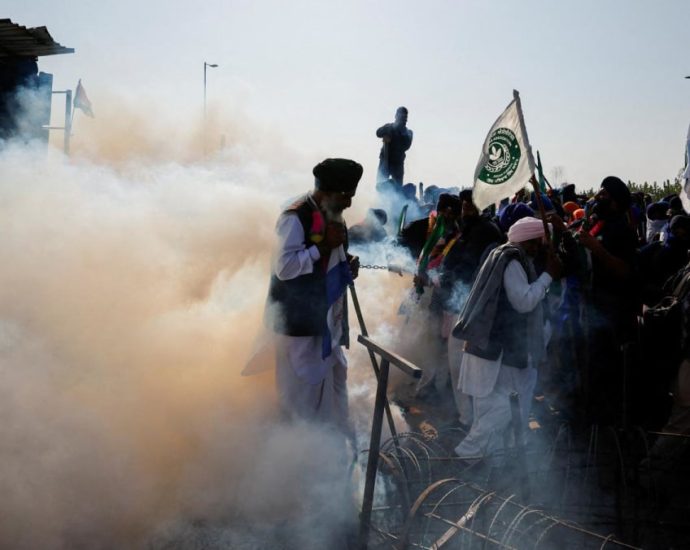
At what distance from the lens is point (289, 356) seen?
4895mm

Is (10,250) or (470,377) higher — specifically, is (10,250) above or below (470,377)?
above

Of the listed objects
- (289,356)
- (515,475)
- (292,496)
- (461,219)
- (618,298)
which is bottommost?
(292,496)

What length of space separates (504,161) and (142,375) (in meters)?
3.68

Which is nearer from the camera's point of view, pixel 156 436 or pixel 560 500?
pixel 560 500

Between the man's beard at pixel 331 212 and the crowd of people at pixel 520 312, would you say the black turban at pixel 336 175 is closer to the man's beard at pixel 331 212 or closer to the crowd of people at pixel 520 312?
the crowd of people at pixel 520 312

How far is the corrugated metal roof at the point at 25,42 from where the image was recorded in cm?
1180

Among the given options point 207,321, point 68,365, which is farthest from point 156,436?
point 207,321

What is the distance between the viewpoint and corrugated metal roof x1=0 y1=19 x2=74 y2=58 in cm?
1180

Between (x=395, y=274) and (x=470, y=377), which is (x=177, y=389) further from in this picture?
(x=395, y=274)

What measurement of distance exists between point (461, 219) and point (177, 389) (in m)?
3.34

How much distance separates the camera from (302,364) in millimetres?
4863

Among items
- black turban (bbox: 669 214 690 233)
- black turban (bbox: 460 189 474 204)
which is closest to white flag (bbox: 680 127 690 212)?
black turban (bbox: 669 214 690 233)

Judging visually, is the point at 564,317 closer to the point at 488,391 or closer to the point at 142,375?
the point at 488,391

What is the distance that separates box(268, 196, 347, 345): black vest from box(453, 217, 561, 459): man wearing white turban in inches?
46.9
